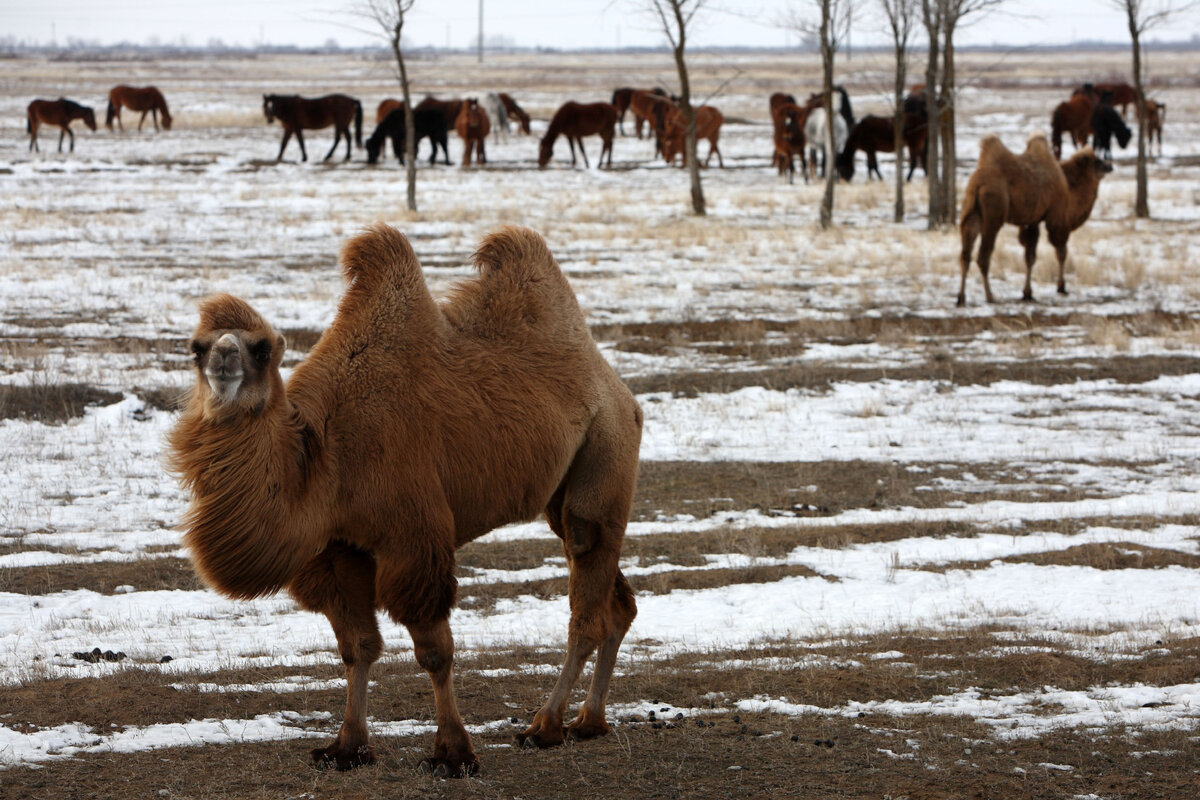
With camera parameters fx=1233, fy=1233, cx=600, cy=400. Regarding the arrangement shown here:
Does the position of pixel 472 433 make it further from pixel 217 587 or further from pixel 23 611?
pixel 23 611

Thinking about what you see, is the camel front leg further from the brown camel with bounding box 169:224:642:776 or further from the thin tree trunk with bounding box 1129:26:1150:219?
the thin tree trunk with bounding box 1129:26:1150:219

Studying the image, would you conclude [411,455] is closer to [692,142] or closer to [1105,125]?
[692,142]

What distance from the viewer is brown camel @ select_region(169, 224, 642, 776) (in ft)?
13.2

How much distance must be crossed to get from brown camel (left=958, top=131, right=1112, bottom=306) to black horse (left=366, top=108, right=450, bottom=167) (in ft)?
75.6

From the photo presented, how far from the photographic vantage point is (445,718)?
4.58 m

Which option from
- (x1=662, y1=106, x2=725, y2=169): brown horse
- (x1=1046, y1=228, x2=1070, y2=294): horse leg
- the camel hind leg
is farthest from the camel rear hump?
(x1=662, y1=106, x2=725, y2=169): brown horse

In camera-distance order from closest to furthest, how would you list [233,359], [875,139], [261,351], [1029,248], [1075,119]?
[233,359]
[261,351]
[1029,248]
[875,139]
[1075,119]

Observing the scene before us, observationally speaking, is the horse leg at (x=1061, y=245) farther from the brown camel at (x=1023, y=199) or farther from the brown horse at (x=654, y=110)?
the brown horse at (x=654, y=110)

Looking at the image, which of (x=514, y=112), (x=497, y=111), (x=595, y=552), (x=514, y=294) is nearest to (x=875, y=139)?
(x=497, y=111)

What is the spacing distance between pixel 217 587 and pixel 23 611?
3.56 metres

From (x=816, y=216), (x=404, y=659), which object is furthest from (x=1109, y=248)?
(x=404, y=659)

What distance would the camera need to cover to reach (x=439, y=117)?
40344mm

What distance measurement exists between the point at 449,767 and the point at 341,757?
0.41 metres

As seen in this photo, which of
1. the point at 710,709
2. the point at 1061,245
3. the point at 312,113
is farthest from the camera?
the point at 312,113
